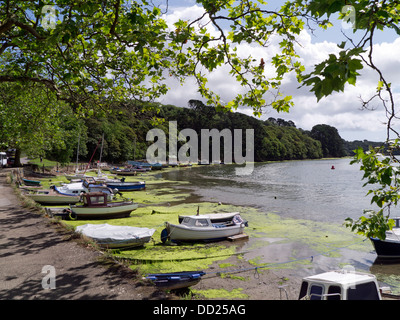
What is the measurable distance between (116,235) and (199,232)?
A: 6263mm

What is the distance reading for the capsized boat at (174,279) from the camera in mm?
11102

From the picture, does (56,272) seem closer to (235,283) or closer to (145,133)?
(235,283)

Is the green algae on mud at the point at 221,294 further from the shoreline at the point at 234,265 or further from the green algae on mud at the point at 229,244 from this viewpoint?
the green algae on mud at the point at 229,244

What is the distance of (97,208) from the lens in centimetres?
2348

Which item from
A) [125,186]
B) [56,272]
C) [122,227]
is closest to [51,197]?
[122,227]

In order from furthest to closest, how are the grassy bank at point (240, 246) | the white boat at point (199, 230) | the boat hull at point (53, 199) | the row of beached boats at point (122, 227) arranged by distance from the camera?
the boat hull at point (53, 199), the white boat at point (199, 230), the row of beached boats at point (122, 227), the grassy bank at point (240, 246)

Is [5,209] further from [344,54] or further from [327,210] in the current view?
[327,210]

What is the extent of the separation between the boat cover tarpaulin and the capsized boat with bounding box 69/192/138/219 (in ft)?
21.0

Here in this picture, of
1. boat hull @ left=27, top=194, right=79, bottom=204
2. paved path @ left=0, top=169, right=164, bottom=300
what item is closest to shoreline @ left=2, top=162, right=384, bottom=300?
paved path @ left=0, top=169, right=164, bottom=300

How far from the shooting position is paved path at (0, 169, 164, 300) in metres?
6.88

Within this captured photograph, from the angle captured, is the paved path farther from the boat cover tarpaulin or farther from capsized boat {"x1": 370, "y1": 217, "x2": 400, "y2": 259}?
capsized boat {"x1": 370, "y1": 217, "x2": 400, "y2": 259}

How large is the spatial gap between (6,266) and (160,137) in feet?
329

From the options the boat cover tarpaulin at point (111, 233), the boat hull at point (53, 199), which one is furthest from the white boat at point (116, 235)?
the boat hull at point (53, 199)

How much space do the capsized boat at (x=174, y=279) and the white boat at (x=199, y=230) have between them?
7314 mm
